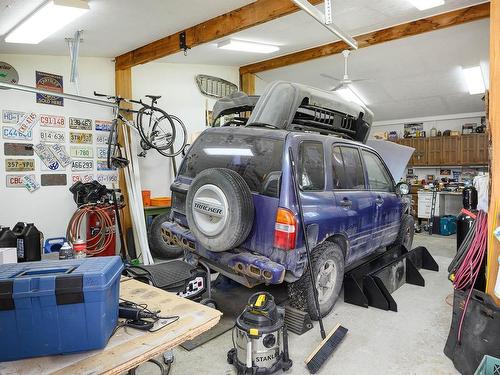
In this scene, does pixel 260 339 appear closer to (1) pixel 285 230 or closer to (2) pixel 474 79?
(1) pixel 285 230

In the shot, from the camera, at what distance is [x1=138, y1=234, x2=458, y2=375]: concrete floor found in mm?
2449

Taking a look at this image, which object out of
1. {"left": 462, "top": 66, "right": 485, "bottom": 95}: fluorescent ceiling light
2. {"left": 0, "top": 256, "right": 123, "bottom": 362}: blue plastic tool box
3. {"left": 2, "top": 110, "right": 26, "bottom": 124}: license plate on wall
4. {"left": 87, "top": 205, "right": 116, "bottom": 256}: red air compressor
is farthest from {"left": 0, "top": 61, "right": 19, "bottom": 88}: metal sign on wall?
{"left": 462, "top": 66, "right": 485, "bottom": 95}: fluorescent ceiling light

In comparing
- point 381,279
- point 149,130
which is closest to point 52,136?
point 149,130

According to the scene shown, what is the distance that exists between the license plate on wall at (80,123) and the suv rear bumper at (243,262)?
3.00 meters

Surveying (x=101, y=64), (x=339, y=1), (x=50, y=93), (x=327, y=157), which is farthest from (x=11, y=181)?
(x=339, y=1)

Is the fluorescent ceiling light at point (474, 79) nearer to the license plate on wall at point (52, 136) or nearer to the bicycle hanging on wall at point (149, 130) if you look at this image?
the bicycle hanging on wall at point (149, 130)

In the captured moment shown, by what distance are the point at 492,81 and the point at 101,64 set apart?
523cm

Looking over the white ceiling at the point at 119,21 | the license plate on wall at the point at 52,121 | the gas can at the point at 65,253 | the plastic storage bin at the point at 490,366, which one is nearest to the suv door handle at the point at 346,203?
the plastic storage bin at the point at 490,366

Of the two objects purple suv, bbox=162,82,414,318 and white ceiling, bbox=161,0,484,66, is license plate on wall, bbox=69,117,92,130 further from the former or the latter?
purple suv, bbox=162,82,414,318

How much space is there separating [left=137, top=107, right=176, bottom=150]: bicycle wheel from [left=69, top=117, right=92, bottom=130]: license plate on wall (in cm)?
74

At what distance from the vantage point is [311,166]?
3.07 meters

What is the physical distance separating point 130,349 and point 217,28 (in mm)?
4116

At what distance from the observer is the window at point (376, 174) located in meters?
4.00

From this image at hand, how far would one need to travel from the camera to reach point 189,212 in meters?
2.96
